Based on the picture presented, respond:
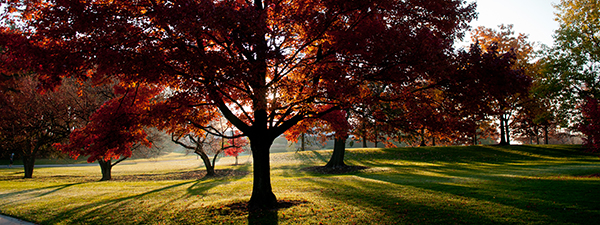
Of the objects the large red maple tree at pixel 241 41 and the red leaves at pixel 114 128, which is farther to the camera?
the red leaves at pixel 114 128

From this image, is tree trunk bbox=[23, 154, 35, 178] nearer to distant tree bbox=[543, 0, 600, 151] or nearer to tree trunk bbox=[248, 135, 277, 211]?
tree trunk bbox=[248, 135, 277, 211]

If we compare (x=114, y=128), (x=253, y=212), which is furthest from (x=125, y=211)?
(x=253, y=212)

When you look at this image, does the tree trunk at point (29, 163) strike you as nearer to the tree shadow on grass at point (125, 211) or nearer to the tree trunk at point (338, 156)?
the tree shadow on grass at point (125, 211)

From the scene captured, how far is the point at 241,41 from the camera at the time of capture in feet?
21.7

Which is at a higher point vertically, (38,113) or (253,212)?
(38,113)

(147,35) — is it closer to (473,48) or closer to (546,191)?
(473,48)

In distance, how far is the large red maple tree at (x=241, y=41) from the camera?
20.3 ft

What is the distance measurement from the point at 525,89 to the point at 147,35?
861cm

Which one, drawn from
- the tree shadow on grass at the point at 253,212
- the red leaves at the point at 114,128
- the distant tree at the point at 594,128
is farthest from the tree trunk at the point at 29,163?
the distant tree at the point at 594,128

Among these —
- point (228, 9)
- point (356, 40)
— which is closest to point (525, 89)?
point (356, 40)

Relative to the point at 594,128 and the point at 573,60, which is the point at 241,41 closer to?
the point at 594,128

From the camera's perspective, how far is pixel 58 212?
31.4 feet

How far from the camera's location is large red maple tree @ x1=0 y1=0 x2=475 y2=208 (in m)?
6.18

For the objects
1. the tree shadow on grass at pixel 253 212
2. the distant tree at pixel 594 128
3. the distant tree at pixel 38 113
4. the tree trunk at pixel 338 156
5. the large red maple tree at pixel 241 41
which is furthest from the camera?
the tree trunk at pixel 338 156
